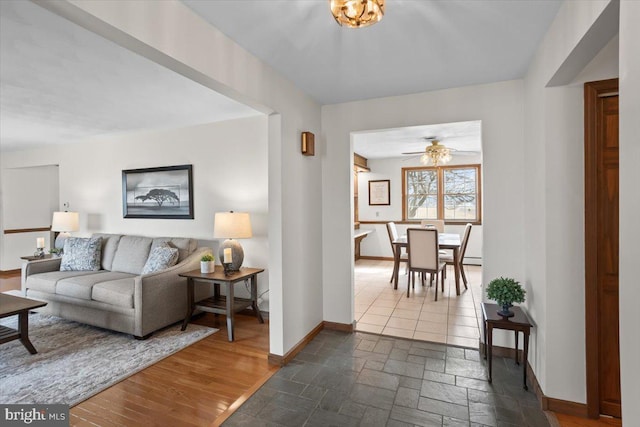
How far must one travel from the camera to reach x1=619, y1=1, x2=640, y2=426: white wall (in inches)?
40.4

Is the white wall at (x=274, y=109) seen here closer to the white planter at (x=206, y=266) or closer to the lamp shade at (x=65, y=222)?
the white planter at (x=206, y=266)

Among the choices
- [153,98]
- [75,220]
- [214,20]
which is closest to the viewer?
[214,20]

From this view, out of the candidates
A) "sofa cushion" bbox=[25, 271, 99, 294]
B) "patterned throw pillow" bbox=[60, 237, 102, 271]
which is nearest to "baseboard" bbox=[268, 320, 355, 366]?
"sofa cushion" bbox=[25, 271, 99, 294]

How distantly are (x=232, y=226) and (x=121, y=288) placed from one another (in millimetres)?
1260

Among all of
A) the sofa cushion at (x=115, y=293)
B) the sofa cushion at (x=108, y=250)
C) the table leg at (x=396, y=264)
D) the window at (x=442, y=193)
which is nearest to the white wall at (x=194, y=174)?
the sofa cushion at (x=108, y=250)

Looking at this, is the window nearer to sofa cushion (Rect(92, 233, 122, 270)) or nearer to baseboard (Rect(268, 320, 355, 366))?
baseboard (Rect(268, 320, 355, 366))

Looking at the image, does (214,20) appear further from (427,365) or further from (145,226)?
(145,226)

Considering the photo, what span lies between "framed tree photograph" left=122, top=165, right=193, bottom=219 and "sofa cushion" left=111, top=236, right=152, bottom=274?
1.76 feet

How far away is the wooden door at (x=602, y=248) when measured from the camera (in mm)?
1922

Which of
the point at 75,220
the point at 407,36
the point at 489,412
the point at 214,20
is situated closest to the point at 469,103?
the point at 407,36

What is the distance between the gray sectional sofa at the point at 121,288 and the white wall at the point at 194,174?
49 centimetres

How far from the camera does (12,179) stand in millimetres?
6363

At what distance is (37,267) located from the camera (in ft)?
13.3

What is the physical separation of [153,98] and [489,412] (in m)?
3.85
